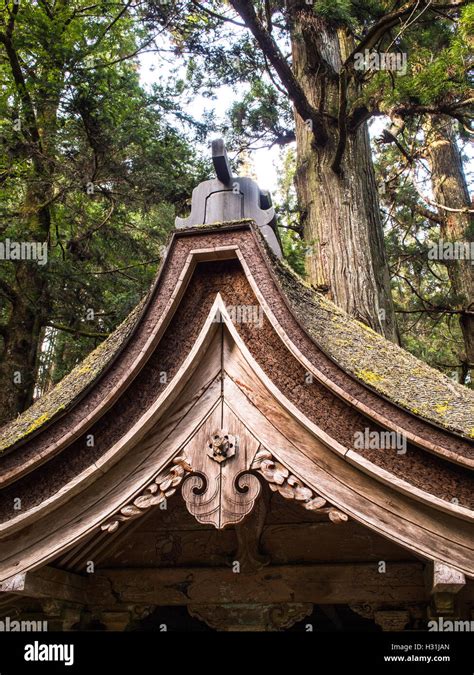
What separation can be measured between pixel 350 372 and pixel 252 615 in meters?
1.62

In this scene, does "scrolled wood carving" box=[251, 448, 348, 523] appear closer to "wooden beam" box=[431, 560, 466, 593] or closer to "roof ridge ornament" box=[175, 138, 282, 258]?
"wooden beam" box=[431, 560, 466, 593]

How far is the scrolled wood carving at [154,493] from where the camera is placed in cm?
281

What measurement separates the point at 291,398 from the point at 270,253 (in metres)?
0.81

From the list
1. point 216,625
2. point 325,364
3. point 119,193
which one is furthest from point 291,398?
point 119,193

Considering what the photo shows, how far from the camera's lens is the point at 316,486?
2.71 m

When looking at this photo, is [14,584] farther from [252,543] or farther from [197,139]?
[197,139]

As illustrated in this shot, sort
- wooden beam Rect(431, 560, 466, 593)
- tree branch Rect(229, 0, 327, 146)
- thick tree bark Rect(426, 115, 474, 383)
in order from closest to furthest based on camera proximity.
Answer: wooden beam Rect(431, 560, 466, 593), tree branch Rect(229, 0, 327, 146), thick tree bark Rect(426, 115, 474, 383)

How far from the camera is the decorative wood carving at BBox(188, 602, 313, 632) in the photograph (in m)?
3.33

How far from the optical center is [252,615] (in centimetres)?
338

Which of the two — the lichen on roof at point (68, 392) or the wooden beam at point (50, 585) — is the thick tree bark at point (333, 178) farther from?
the wooden beam at point (50, 585)

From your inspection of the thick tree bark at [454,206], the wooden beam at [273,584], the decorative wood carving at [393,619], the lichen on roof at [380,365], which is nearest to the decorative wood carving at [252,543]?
the wooden beam at [273,584]

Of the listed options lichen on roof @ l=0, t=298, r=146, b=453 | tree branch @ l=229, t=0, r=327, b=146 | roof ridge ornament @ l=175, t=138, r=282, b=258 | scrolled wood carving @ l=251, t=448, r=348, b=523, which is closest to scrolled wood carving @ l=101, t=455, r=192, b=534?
scrolled wood carving @ l=251, t=448, r=348, b=523

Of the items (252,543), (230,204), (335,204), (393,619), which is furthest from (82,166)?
(393,619)

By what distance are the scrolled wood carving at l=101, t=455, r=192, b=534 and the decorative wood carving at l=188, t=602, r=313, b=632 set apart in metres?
1.00
